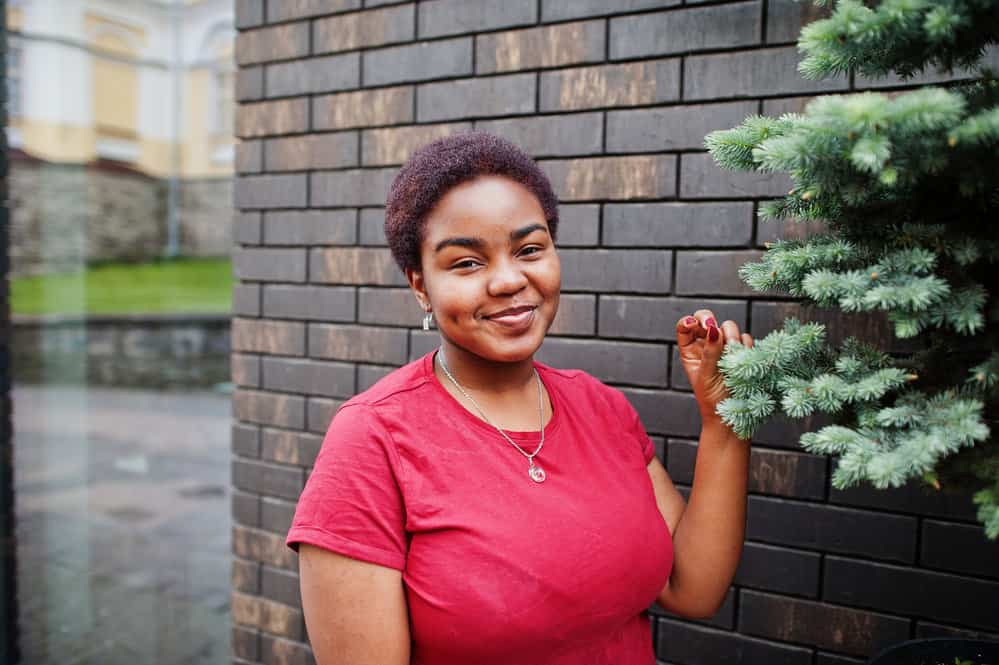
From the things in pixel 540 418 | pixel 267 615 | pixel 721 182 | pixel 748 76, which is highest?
pixel 748 76

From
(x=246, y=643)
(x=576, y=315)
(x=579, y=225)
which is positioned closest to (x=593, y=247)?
(x=579, y=225)

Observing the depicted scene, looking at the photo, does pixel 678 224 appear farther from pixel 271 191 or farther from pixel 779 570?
pixel 271 191

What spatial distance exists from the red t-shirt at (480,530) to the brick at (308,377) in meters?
1.17

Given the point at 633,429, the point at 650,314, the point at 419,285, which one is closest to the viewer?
the point at 419,285

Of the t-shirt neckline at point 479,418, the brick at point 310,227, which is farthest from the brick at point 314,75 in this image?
the t-shirt neckline at point 479,418

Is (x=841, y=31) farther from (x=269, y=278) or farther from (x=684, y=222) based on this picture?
(x=269, y=278)

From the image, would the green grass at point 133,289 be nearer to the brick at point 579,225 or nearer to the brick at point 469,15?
the brick at point 469,15

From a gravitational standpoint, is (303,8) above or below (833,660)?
above

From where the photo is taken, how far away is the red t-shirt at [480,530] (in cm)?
141

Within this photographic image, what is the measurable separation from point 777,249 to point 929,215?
0.80 ft

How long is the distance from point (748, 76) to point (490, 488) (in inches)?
54.7

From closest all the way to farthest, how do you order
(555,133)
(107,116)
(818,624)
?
(818,624) → (555,133) → (107,116)

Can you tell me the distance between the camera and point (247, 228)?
295 centimetres

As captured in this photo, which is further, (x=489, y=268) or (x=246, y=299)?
(x=246, y=299)
